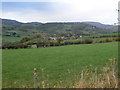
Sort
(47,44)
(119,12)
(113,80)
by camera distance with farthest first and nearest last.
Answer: (47,44) → (119,12) → (113,80)

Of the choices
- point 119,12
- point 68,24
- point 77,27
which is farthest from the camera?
point 68,24

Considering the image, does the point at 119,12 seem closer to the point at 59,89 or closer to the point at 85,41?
the point at 59,89

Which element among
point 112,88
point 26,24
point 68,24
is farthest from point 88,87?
point 26,24

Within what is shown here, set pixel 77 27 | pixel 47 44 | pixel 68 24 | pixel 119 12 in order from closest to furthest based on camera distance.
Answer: pixel 119 12 → pixel 47 44 → pixel 77 27 → pixel 68 24

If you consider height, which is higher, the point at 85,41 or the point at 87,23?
the point at 87,23

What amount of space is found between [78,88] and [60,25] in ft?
419

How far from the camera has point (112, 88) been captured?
5453 mm

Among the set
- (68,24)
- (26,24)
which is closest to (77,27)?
(68,24)

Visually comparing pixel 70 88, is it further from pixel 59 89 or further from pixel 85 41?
pixel 85 41

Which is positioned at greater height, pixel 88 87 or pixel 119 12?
pixel 119 12

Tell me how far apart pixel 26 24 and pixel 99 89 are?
138 m

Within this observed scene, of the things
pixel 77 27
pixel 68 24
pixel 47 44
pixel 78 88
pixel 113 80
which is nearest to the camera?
pixel 78 88

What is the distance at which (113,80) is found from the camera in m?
5.89

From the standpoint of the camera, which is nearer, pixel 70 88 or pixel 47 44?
pixel 70 88
